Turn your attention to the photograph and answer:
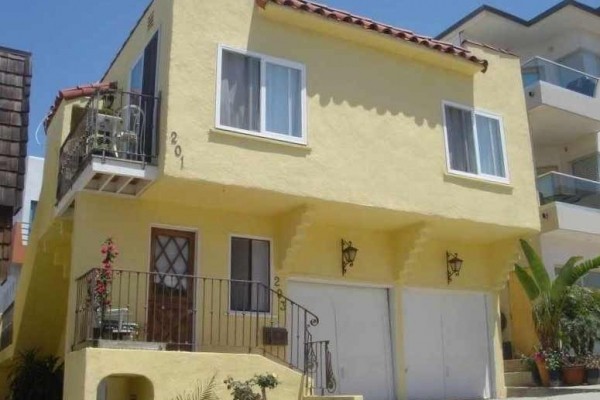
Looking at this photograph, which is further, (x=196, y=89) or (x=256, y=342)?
(x=256, y=342)

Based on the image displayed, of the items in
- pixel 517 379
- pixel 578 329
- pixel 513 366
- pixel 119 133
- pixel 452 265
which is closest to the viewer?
pixel 119 133

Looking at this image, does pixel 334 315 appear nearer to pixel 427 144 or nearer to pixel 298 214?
pixel 298 214

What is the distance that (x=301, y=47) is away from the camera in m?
13.9

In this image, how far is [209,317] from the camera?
42.8ft

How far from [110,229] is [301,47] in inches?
191

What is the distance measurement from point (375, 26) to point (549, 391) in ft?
27.6

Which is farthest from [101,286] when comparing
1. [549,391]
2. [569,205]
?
[569,205]

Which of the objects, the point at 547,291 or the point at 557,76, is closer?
the point at 547,291

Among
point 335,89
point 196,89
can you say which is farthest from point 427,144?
point 196,89

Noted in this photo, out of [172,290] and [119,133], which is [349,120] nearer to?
[119,133]

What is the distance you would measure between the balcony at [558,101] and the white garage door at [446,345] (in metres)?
7.80

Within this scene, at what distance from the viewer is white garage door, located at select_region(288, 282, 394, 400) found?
14.5 m

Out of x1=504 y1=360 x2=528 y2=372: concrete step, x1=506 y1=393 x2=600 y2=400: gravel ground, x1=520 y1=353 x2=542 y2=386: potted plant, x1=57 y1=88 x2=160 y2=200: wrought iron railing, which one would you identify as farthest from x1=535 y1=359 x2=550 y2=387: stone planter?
x1=57 y1=88 x2=160 y2=200: wrought iron railing

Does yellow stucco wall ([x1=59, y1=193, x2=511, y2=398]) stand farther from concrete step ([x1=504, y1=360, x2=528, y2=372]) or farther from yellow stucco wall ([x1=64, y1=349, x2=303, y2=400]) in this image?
concrete step ([x1=504, y1=360, x2=528, y2=372])
